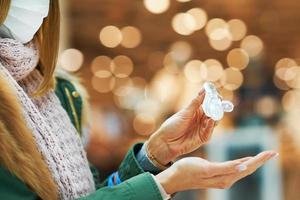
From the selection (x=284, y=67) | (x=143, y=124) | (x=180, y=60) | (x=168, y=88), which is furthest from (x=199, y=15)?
(x=284, y=67)

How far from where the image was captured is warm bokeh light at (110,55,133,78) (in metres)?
10.0

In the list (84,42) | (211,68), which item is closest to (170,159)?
(84,42)

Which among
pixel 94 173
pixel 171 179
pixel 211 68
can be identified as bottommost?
pixel 211 68

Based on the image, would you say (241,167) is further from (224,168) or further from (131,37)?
(131,37)

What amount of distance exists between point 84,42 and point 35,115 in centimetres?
816

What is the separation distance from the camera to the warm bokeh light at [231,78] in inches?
377

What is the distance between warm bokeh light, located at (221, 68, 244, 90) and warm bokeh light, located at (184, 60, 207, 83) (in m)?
0.34

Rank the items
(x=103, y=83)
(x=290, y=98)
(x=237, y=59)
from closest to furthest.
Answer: (x=237, y=59) → (x=290, y=98) → (x=103, y=83)

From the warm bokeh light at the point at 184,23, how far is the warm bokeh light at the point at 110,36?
77 cm

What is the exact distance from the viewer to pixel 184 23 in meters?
7.91

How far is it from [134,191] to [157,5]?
6.04 metres

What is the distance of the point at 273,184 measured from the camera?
10.7ft

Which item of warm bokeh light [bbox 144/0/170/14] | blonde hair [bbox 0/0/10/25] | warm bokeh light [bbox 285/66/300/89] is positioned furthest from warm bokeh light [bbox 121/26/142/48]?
blonde hair [bbox 0/0/10/25]

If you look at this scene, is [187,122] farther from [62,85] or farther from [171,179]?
[62,85]
